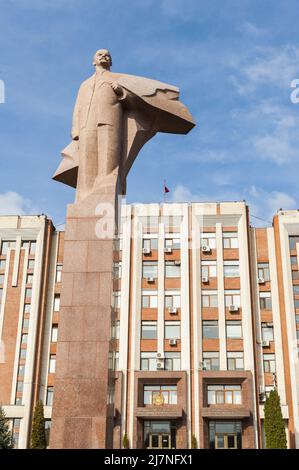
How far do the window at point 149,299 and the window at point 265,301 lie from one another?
594 cm

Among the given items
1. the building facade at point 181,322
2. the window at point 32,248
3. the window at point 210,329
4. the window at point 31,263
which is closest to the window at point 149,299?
the building facade at point 181,322

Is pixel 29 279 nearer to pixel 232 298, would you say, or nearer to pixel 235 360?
pixel 232 298

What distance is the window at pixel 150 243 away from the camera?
31.0 metres

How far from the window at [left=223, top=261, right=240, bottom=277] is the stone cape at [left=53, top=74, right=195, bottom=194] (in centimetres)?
2080

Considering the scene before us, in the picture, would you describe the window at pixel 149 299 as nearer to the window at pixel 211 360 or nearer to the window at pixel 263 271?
the window at pixel 211 360

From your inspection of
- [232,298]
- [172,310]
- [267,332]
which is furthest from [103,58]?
[267,332]

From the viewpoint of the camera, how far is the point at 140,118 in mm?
10148

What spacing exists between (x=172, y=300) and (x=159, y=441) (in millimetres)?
7323

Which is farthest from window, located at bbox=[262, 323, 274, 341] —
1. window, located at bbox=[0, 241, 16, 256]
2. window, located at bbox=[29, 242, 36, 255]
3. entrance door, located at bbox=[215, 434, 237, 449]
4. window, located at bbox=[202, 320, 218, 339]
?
window, located at bbox=[0, 241, 16, 256]

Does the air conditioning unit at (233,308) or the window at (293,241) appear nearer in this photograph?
the air conditioning unit at (233,308)

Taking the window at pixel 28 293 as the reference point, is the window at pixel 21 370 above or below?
below

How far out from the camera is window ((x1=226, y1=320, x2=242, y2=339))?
29.0 metres

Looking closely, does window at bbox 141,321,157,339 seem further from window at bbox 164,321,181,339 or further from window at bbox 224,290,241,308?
window at bbox 224,290,241,308
